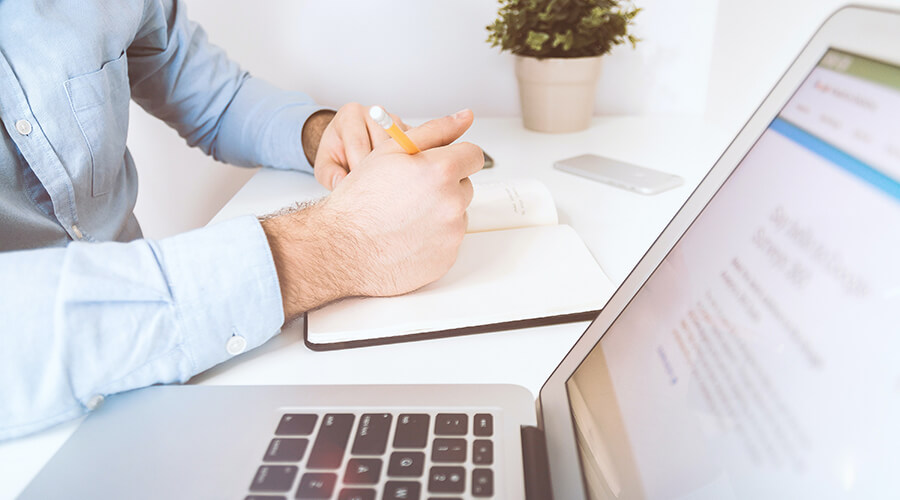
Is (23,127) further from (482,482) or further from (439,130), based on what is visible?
(482,482)

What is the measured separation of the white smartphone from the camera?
0.73 metres

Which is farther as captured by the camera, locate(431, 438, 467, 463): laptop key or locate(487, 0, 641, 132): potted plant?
locate(487, 0, 641, 132): potted plant

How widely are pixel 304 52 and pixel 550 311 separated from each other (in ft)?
2.92

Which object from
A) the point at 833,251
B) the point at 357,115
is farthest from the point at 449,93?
the point at 833,251

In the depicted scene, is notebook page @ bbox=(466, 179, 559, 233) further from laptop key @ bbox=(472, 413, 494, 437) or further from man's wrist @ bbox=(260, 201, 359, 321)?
laptop key @ bbox=(472, 413, 494, 437)

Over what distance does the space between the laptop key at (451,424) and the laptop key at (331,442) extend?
0.16 ft

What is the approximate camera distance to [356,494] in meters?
0.28

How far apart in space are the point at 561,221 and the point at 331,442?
407mm

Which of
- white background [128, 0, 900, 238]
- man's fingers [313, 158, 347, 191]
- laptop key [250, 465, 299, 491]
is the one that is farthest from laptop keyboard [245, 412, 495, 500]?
white background [128, 0, 900, 238]

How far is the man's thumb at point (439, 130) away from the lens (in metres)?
0.55

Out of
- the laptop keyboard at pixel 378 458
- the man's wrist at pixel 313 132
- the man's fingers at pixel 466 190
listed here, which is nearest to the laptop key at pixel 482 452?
the laptop keyboard at pixel 378 458

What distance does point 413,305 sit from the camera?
48cm

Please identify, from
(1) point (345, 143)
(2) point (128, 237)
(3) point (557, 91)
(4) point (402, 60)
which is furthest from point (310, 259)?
(4) point (402, 60)

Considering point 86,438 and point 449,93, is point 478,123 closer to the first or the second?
point 449,93
